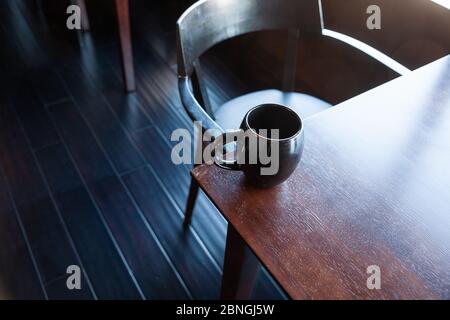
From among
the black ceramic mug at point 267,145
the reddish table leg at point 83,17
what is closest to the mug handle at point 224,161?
the black ceramic mug at point 267,145

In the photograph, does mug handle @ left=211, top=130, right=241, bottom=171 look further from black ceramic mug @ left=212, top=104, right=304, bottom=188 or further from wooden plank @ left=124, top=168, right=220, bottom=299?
wooden plank @ left=124, top=168, right=220, bottom=299

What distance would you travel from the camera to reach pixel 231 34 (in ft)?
3.84

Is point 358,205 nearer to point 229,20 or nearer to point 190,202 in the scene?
point 229,20

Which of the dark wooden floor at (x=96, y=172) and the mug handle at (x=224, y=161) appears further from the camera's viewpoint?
the dark wooden floor at (x=96, y=172)

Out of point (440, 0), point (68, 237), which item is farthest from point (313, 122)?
point (68, 237)

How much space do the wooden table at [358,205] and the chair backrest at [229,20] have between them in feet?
1.24

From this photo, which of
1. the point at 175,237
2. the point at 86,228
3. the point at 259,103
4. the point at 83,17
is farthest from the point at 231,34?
the point at 83,17

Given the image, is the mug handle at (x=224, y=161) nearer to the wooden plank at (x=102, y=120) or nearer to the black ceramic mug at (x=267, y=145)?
the black ceramic mug at (x=267, y=145)

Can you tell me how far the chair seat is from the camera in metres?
1.23

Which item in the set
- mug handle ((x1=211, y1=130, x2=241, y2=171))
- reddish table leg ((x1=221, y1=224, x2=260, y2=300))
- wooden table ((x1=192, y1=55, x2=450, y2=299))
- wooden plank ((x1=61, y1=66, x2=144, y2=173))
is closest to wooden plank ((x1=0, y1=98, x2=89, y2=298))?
wooden plank ((x1=61, y1=66, x2=144, y2=173))

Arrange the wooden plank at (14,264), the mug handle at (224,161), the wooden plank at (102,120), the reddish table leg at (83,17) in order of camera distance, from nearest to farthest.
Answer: the mug handle at (224,161) < the wooden plank at (14,264) < the wooden plank at (102,120) < the reddish table leg at (83,17)

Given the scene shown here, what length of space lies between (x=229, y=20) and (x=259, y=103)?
0.90 feet

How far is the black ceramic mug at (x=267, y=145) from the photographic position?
0.66m

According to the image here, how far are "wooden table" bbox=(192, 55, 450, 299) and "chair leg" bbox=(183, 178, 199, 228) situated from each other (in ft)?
1.76
